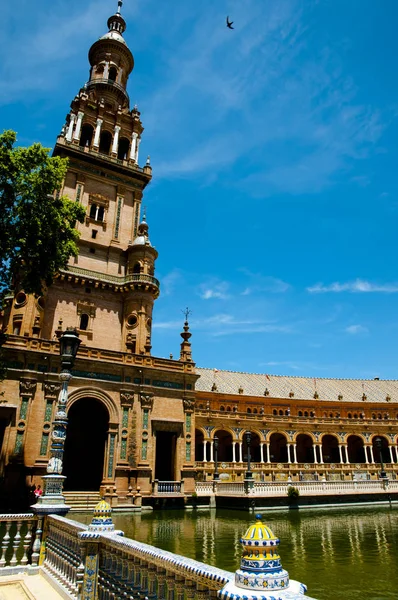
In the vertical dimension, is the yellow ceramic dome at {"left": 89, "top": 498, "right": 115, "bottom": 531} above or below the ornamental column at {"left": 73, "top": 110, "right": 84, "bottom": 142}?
below

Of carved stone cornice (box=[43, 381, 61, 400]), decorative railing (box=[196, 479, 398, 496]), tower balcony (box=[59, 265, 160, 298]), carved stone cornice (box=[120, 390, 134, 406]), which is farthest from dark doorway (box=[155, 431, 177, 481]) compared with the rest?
tower balcony (box=[59, 265, 160, 298])

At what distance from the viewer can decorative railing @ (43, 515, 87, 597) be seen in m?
6.82

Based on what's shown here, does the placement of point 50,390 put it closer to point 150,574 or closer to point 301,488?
point 301,488

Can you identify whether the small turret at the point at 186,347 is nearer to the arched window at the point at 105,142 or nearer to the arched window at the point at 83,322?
the arched window at the point at 83,322

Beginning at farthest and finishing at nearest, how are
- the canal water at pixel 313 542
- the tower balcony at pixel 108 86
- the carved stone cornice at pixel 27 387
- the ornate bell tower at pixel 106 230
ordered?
the tower balcony at pixel 108 86 < the ornate bell tower at pixel 106 230 < the carved stone cornice at pixel 27 387 < the canal water at pixel 313 542

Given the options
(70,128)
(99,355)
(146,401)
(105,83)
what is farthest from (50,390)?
(105,83)

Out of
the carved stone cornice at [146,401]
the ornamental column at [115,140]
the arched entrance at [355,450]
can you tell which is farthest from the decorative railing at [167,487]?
the arched entrance at [355,450]

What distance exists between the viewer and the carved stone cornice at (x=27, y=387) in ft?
82.0

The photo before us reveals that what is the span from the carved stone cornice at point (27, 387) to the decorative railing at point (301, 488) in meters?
Result: 12.8

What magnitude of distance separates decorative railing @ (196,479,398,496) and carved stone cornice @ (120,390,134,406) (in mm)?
7646

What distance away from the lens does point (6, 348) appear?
2511 cm

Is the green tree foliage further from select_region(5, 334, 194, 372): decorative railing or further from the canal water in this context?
the canal water

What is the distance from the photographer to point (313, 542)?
47.5 feet

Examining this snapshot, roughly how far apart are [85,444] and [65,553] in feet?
78.7
